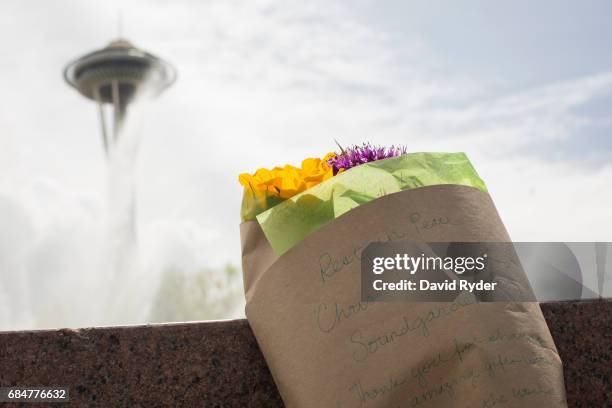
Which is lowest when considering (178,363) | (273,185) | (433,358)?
(178,363)

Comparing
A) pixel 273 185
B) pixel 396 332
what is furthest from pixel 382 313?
pixel 273 185

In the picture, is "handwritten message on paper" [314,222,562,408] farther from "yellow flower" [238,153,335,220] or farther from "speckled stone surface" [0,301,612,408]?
"speckled stone surface" [0,301,612,408]

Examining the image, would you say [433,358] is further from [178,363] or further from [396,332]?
[178,363]

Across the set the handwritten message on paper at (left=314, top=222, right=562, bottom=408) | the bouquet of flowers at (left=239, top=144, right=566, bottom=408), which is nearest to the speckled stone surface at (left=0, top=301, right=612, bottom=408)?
the bouquet of flowers at (left=239, top=144, right=566, bottom=408)

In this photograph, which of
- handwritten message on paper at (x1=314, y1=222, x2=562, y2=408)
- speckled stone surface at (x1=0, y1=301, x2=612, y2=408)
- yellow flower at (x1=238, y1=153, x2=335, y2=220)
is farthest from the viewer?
speckled stone surface at (x1=0, y1=301, x2=612, y2=408)

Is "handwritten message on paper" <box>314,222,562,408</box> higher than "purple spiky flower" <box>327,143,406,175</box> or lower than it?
lower

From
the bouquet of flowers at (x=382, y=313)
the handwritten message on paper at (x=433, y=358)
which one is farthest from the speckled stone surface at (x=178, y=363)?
the handwritten message on paper at (x=433, y=358)
